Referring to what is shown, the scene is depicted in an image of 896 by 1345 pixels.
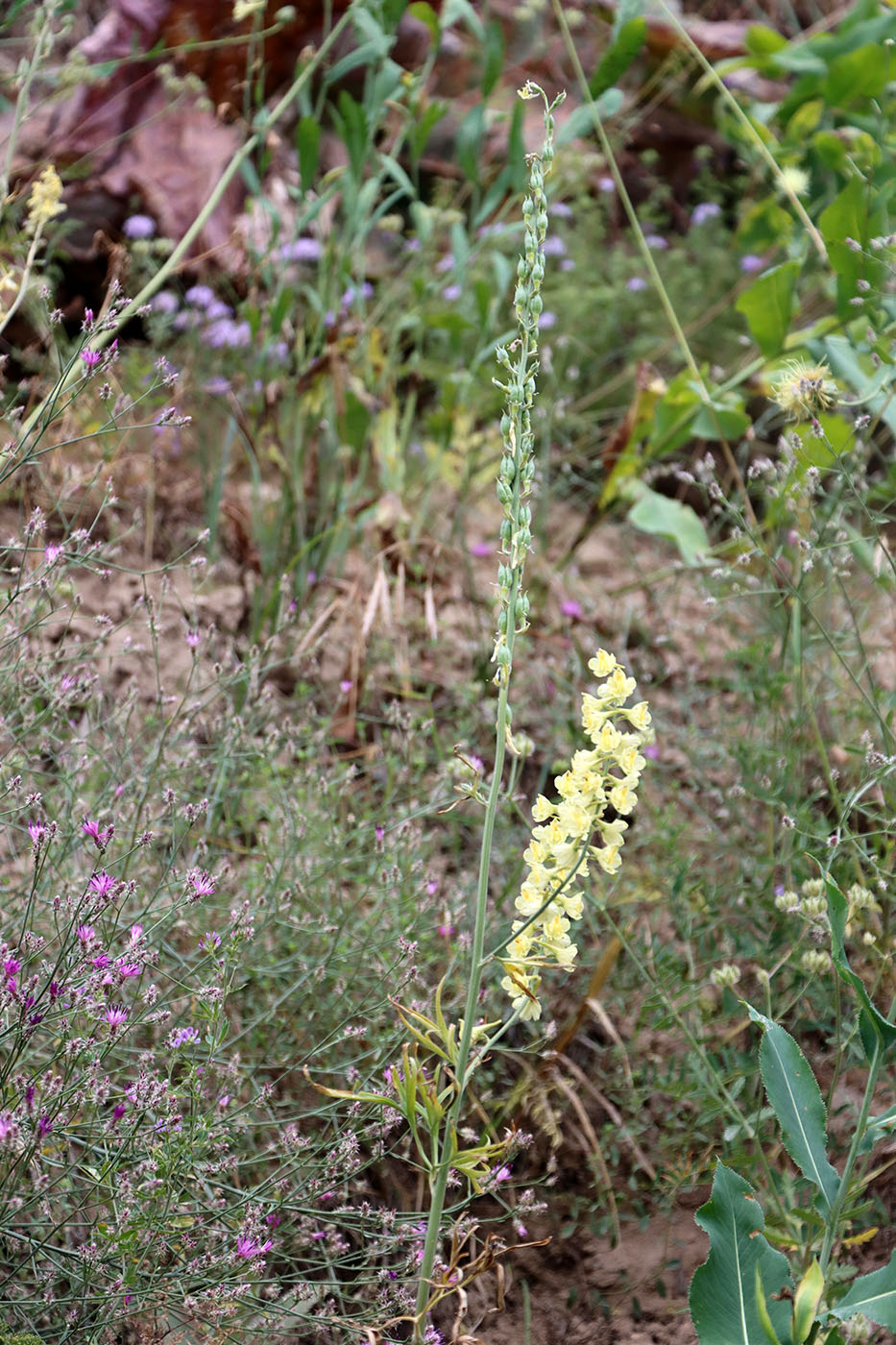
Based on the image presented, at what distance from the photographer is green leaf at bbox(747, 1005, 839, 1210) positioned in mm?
1371

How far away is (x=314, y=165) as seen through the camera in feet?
8.98

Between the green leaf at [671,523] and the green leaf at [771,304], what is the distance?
1.44ft

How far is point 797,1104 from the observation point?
1.40 meters

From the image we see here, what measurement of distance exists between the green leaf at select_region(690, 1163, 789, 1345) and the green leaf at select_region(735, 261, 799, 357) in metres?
1.81

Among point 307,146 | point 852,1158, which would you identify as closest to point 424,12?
point 307,146

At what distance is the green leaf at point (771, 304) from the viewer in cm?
246

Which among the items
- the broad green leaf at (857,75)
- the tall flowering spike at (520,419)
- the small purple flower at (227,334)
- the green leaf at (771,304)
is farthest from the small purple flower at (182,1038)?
the broad green leaf at (857,75)

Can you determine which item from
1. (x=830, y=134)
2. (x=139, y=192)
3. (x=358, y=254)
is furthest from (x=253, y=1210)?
(x=139, y=192)

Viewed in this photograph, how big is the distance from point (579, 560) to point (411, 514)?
58cm

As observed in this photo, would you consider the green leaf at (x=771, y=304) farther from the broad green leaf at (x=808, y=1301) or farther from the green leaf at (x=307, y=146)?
the broad green leaf at (x=808, y=1301)

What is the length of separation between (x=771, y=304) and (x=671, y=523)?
0.55 m

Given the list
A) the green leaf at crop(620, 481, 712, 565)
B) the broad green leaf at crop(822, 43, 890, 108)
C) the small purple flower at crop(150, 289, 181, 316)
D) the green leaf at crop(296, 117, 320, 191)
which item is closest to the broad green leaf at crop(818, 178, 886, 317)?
the green leaf at crop(620, 481, 712, 565)

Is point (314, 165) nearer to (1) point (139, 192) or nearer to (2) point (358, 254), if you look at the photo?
(2) point (358, 254)

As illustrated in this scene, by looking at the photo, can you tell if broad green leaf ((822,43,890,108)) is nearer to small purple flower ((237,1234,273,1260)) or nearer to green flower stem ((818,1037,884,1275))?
green flower stem ((818,1037,884,1275))
